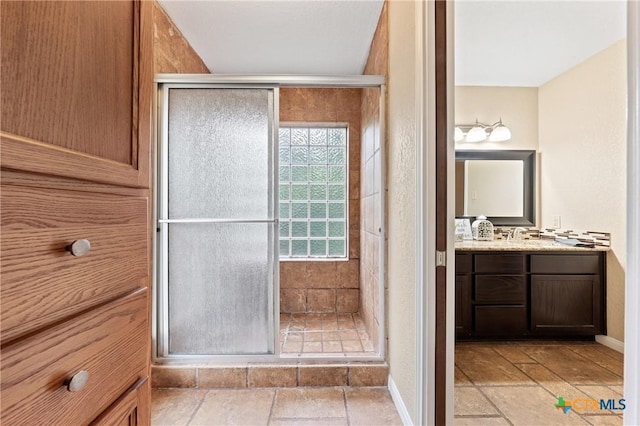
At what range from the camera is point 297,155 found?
3514mm

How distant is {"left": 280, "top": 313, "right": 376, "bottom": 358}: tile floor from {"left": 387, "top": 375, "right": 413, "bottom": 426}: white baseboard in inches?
10.3

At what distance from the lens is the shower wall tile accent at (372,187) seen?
2221 millimetres

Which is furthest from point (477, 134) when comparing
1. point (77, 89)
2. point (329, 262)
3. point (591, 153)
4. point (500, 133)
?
point (77, 89)

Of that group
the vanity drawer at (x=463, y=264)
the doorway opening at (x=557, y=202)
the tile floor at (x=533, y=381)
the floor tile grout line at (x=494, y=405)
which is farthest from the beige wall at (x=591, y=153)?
the floor tile grout line at (x=494, y=405)

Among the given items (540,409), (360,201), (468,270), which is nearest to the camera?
(540,409)

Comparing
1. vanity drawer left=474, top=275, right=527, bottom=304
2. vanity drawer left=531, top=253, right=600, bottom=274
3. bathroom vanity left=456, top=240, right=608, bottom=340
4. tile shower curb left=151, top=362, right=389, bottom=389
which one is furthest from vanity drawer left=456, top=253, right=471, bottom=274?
tile shower curb left=151, top=362, right=389, bottom=389

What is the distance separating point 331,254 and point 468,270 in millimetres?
1382

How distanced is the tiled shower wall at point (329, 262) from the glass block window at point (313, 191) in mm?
122

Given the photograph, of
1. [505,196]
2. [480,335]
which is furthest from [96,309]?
[505,196]

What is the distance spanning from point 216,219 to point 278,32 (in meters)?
1.49

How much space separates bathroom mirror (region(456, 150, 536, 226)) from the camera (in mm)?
3404

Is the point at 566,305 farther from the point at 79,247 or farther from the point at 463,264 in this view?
the point at 79,247

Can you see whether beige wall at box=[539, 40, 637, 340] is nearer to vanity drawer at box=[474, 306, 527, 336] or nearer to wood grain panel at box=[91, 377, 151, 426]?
vanity drawer at box=[474, 306, 527, 336]

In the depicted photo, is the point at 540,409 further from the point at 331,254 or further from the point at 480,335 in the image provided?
the point at 331,254
